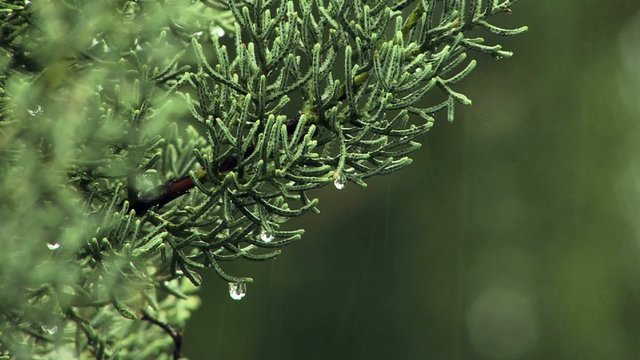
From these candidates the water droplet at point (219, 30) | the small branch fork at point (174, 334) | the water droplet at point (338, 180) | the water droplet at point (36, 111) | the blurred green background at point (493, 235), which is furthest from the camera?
the blurred green background at point (493, 235)

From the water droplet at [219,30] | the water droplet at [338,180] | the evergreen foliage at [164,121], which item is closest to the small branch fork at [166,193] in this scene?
the evergreen foliage at [164,121]

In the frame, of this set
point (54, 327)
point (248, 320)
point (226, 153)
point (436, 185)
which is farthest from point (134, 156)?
point (436, 185)

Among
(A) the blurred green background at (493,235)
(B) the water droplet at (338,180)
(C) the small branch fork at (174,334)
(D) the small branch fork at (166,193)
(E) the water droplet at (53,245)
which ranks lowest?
(A) the blurred green background at (493,235)

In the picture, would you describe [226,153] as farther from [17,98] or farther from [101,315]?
[101,315]

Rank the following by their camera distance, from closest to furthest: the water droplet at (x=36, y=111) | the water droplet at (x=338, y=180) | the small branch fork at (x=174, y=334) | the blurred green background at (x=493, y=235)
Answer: the water droplet at (x=338, y=180) < the water droplet at (x=36, y=111) < the small branch fork at (x=174, y=334) < the blurred green background at (x=493, y=235)

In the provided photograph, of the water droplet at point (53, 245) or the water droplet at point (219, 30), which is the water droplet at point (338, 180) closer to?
the water droplet at point (53, 245)

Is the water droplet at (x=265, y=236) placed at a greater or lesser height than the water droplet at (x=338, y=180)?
lesser

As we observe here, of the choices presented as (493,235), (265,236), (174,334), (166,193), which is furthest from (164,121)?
(493,235)
